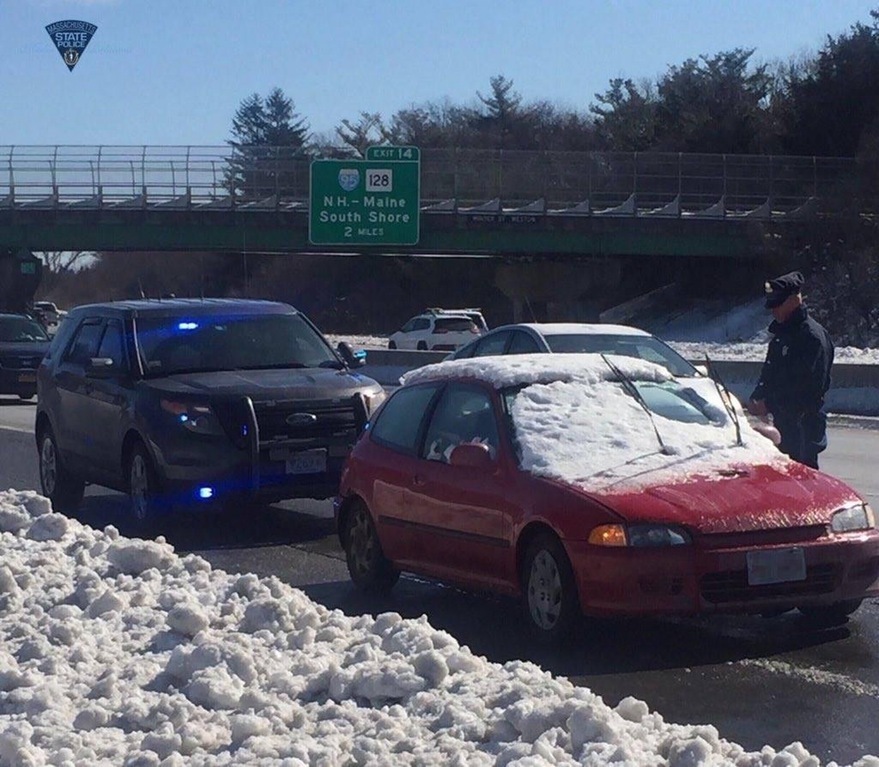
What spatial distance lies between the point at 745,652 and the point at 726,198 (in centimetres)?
5770

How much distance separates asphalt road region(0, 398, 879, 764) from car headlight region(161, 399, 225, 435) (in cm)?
90

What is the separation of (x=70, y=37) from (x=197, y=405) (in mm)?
21123

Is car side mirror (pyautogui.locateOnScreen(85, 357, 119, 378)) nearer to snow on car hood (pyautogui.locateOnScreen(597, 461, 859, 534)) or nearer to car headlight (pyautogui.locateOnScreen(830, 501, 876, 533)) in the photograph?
snow on car hood (pyautogui.locateOnScreen(597, 461, 859, 534))

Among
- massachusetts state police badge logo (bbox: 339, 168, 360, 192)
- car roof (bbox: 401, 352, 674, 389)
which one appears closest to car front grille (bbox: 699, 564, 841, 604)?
car roof (bbox: 401, 352, 674, 389)

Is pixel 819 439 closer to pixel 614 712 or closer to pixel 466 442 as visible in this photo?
pixel 466 442

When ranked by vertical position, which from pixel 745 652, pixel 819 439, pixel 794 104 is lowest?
pixel 745 652

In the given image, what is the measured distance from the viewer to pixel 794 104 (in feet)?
231

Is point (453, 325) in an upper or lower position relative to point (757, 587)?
lower

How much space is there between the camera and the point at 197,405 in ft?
41.4

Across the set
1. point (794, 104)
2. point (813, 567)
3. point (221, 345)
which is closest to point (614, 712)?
point (813, 567)

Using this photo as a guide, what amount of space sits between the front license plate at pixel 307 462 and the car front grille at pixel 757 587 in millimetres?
5355

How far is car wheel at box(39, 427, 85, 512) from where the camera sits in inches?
578

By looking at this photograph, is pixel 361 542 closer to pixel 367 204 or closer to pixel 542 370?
pixel 542 370

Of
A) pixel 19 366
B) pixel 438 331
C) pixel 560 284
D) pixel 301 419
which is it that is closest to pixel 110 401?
pixel 301 419
